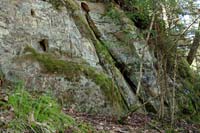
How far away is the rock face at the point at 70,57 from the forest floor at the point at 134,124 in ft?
1.35

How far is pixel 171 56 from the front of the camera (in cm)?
888

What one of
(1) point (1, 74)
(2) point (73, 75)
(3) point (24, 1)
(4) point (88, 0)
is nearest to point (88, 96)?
(2) point (73, 75)

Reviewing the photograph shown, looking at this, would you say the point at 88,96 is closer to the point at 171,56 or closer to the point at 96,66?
the point at 96,66

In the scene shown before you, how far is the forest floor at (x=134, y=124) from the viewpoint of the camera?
5.97 m

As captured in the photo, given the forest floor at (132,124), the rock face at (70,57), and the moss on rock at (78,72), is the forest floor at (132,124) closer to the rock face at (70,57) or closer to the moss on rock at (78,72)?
the rock face at (70,57)

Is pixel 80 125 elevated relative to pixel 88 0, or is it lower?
lower

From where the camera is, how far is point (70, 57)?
769cm

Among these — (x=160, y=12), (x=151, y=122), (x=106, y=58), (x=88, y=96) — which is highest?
(x=160, y=12)

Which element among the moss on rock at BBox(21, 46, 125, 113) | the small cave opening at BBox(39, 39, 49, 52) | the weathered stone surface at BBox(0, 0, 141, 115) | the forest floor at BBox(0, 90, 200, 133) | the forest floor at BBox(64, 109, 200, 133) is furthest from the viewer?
the small cave opening at BBox(39, 39, 49, 52)

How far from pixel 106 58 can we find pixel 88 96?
154cm

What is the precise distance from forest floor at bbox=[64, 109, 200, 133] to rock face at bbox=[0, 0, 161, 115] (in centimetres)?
41

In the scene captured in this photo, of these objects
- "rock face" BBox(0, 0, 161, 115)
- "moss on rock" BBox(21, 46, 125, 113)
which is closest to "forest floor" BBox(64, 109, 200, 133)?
"rock face" BBox(0, 0, 161, 115)

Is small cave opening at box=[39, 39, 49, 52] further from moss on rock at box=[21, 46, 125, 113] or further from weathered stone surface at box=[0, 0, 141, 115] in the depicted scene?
moss on rock at box=[21, 46, 125, 113]

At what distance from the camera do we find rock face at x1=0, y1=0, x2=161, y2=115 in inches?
271
